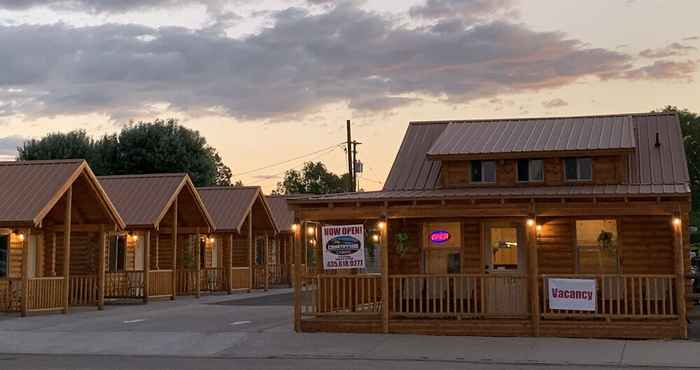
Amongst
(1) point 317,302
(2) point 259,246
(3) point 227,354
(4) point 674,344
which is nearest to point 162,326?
(1) point 317,302

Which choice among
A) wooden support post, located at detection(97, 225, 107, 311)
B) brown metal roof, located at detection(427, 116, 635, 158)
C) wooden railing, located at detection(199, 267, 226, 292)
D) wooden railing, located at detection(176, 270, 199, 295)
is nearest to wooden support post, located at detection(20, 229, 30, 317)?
wooden support post, located at detection(97, 225, 107, 311)

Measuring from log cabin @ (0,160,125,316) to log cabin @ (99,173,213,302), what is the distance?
224cm

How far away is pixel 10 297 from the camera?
96.1ft

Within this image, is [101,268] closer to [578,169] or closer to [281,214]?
[578,169]

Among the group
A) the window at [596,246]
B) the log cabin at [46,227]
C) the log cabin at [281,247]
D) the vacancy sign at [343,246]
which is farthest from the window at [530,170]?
the log cabin at [281,247]

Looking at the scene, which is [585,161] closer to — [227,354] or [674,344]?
[674,344]

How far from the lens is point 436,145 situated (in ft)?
91.0

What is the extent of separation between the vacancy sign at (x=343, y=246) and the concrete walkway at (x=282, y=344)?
1771 mm

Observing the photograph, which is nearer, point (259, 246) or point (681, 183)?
point (681, 183)

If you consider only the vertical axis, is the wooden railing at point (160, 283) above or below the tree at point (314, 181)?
below

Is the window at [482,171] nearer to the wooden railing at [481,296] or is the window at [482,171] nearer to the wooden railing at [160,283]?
the wooden railing at [481,296]

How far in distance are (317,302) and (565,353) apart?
6871mm

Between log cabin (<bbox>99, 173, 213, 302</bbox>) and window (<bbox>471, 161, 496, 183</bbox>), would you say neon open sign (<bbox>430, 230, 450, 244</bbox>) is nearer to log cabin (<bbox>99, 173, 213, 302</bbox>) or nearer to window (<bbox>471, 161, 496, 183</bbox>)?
window (<bbox>471, 161, 496, 183</bbox>)

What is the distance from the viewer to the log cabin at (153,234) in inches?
1419
